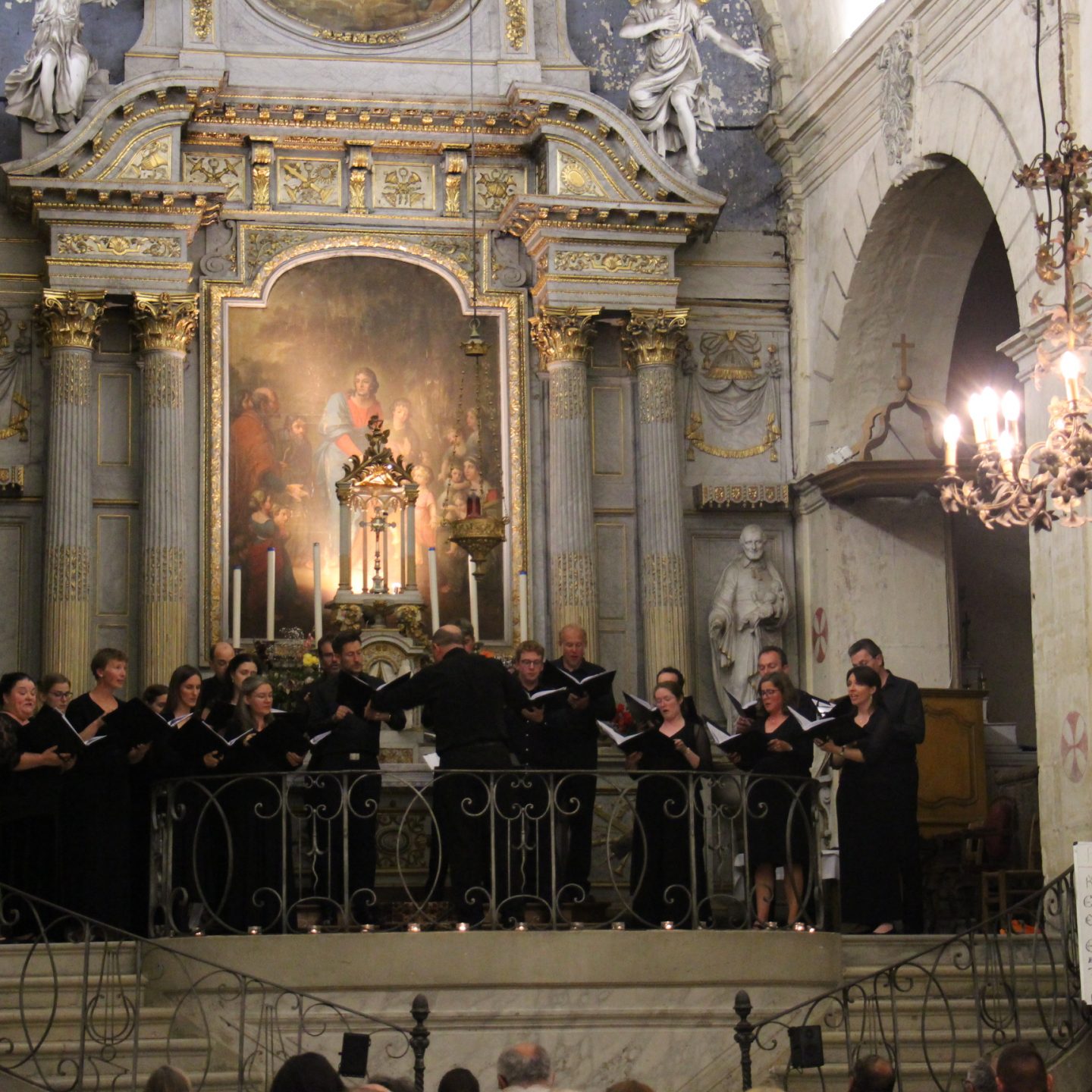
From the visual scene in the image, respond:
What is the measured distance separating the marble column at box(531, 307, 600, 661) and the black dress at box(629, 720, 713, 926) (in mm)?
3869

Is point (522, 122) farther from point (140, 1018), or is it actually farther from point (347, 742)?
point (140, 1018)

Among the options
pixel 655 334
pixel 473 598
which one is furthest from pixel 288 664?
pixel 655 334

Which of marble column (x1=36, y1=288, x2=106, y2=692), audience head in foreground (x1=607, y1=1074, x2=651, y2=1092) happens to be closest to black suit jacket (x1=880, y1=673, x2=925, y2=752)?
audience head in foreground (x1=607, y1=1074, x2=651, y2=1092)

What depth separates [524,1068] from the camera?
670cm

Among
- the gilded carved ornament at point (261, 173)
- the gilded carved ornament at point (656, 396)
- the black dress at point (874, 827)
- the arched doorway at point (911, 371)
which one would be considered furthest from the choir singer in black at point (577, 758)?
Result: the gilded carved ornament at point (261, 173)

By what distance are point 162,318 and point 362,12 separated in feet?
8.97

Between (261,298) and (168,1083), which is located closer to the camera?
(168,1083)

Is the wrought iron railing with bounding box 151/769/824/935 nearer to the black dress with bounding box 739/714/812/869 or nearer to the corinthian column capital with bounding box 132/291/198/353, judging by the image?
the black dress with bounding box 739/714/812/869

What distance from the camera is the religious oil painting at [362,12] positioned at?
15.6 metres

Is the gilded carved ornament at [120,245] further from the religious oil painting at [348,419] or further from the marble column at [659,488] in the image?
the marble column at [659,488]

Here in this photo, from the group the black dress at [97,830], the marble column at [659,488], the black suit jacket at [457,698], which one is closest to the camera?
the black dress at [97,830]

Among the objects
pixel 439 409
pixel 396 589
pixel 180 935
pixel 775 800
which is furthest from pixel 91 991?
pixel 439 409

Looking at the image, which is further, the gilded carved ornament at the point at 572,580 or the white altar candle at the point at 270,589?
the gilded carved ornament at the point at 572,580

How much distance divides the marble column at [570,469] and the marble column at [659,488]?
1.14 feet
